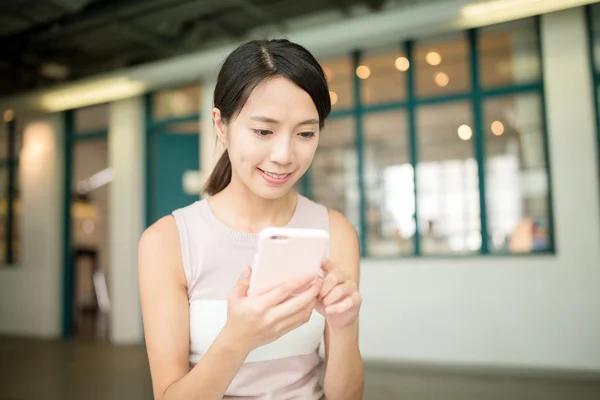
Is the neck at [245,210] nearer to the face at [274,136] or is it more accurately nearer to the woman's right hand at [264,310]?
the face at [274,136]

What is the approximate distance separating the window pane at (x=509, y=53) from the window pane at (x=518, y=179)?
0.22 metres

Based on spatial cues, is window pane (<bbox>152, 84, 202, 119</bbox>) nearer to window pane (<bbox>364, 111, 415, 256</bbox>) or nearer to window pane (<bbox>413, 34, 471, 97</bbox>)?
window pane (<bbox>364, 111, 415, 256</bbox>)

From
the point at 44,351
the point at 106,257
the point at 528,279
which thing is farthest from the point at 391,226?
the point at 106,257

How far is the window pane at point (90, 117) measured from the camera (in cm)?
750

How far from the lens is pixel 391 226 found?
249 inches

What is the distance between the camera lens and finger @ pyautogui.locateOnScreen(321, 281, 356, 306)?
957mm

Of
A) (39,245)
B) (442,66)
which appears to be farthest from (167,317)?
(39,245)

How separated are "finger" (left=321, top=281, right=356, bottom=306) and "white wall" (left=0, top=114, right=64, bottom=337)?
23.6 feet

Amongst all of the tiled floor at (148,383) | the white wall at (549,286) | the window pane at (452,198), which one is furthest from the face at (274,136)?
the window pane at (452,198)

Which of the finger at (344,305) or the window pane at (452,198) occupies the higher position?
the window pane at (452,198)

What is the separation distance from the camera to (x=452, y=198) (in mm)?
6121

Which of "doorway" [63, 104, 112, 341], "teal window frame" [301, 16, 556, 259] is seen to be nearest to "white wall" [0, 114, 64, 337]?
"doorway" [63, 104, 112, 341]

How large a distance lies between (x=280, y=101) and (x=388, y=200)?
19.3ft

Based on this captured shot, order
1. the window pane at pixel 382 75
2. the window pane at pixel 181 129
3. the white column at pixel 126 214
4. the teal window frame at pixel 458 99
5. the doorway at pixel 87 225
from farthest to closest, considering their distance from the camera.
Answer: the doorway at pixel 87 225 → the window pane at pixel 181 129 → the white column at pixel 126 214 → the window pane at pixel 382 75 → the teal window frame at pixel 458 99
